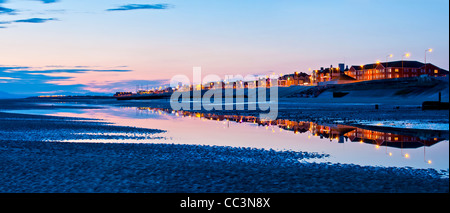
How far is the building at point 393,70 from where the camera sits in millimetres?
166625

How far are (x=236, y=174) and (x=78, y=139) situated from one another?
10813mm

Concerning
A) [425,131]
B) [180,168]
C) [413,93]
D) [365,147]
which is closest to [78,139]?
[180,168]

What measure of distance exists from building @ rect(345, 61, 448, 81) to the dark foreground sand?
Result: 157847 mm

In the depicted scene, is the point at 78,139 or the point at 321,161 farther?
the point at 78,139

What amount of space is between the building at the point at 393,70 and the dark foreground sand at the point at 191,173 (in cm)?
15785

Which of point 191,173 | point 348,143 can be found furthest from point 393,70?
point 191,173

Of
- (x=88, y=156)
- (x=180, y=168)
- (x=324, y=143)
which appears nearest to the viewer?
(x=180, y=168)

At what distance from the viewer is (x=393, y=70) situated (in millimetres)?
166125

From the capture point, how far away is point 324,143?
1648cm

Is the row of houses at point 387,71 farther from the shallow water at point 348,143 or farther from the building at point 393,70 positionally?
the shallow water at point 348,143

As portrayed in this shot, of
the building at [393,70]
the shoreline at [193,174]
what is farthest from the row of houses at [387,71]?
the shoreline at [193,174]

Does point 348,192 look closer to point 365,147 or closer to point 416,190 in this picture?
point 416,190

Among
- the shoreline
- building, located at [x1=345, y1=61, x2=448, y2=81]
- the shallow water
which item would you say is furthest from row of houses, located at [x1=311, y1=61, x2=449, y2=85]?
the shoreline

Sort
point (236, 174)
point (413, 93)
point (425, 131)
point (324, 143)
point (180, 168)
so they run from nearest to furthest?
1. point (236, 174)
2. point (180, 168)
3. point (324, 143)
4. point (425, 131)
5. point (413, 93)
